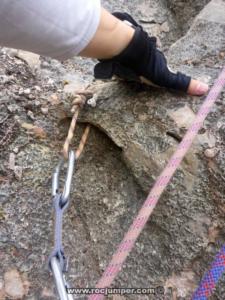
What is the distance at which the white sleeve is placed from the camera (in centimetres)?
80

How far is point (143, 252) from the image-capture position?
1.03 metres

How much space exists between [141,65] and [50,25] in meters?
0.30

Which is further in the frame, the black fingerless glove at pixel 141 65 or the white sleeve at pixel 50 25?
the black fingerless glove at pixel 141 65

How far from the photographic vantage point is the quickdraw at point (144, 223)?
779 millimetres

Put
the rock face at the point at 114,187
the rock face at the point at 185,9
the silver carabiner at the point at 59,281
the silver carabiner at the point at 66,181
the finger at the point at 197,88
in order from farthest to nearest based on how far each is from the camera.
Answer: the rock face at the point at 185,9
the finger at the point at 197,88
the rock face at the point at 114,187
the silver carabiner at the point at 66,181
the silver carabiner at the point at 59,281

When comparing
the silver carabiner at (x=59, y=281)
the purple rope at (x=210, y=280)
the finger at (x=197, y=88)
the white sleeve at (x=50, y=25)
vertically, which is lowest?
the purple rope at (x=210, y=280)

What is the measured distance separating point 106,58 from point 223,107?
1.09 ft

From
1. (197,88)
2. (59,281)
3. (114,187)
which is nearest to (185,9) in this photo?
(197,88)

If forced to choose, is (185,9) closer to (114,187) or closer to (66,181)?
(114,187)

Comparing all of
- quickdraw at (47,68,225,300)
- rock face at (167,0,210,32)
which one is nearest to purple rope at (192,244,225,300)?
quickdraw at (47,68,225,300)

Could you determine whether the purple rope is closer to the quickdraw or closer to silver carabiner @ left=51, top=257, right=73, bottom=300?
the quickdraw

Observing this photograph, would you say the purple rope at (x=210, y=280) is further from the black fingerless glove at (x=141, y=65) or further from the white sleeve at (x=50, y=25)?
the white sleeve at (x=50, y=25)

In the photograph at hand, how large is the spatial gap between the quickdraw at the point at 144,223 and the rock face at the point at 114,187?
54mm

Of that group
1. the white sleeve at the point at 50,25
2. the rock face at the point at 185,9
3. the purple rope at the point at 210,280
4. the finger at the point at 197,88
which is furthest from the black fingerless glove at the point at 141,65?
the rock face at the point at 185,9
